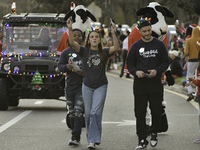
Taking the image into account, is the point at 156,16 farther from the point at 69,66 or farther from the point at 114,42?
the point at 69,66

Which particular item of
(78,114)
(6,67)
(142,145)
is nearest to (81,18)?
(6,67)

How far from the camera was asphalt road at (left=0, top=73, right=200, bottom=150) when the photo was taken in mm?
10469

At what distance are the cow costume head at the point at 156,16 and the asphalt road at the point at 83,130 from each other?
1715 mm

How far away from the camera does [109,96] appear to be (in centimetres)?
1970

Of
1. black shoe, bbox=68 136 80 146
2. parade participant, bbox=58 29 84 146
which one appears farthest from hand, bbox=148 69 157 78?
black shoe, bbox=68 136 80 146

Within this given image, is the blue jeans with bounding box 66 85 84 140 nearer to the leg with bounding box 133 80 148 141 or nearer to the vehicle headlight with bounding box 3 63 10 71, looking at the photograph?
the leg with bounding box 133 80 148 141

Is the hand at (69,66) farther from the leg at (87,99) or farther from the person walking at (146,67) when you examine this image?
the person walking at (146,67)

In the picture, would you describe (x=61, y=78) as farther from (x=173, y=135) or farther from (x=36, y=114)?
(x=173, y=135)

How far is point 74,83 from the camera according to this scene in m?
10.8

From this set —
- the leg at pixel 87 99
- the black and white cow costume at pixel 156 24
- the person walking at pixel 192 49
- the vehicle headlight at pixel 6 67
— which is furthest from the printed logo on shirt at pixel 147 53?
the person walking at pixel 192 49

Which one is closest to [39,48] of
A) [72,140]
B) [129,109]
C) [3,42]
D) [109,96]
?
[3,42]

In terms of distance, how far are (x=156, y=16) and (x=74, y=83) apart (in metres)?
1.97

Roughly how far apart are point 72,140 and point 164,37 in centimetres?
247

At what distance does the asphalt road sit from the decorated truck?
0.44 meters
